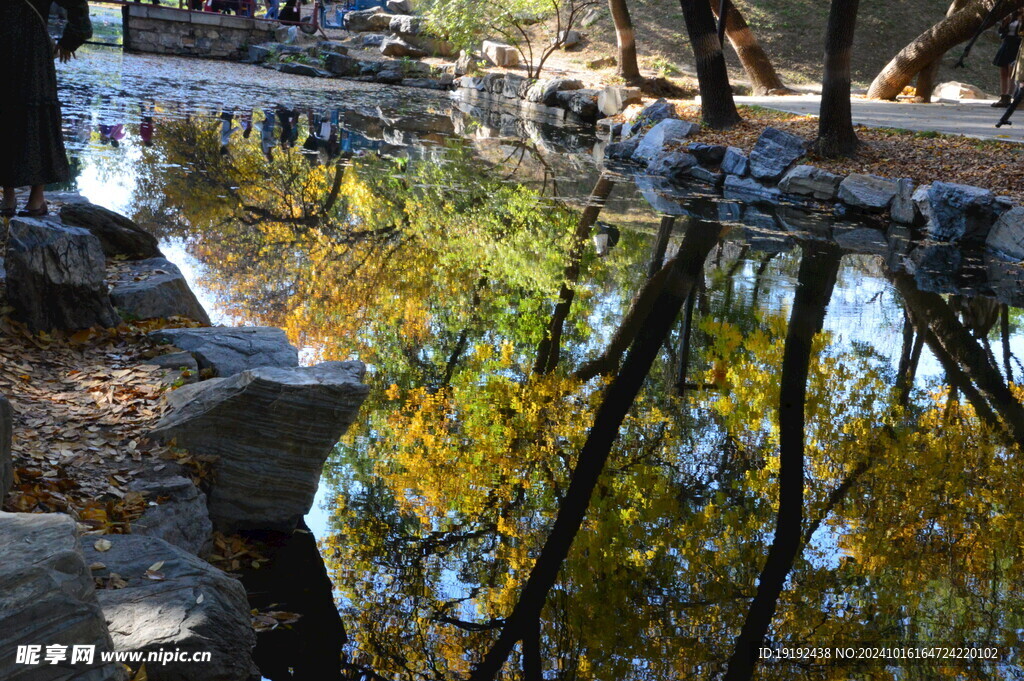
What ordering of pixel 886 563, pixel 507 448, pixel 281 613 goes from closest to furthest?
pixel 281 613 → pixel 886 563 → pixel 507 448

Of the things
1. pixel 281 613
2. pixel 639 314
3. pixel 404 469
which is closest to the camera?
pixel 281 613

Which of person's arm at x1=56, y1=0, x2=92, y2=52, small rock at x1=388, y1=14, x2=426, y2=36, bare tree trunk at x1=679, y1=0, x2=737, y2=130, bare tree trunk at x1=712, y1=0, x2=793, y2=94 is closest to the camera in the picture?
person's arm at x1=56, y1=0, x2=92, y2=52

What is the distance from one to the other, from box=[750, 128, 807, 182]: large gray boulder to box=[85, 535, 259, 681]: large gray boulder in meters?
12.3

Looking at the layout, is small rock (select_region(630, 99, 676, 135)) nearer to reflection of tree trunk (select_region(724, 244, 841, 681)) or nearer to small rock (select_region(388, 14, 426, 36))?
reflection of tree trunk (select_region(724, 244, 841, 681))

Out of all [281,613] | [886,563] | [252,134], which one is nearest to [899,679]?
[886,563]

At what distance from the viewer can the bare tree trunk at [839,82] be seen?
13461 millimetres

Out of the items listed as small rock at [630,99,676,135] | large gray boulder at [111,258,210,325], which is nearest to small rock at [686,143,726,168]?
small rock at [630,99,676,135]

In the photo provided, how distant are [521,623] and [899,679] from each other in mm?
1358

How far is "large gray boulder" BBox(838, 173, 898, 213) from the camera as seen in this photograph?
40.5ft

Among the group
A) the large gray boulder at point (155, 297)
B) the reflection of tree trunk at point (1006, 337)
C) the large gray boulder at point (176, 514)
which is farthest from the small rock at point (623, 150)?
the large gray boulder at point (176, 514)

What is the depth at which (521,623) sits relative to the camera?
140 inches

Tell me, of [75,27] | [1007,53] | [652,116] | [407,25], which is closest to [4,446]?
[75,27]

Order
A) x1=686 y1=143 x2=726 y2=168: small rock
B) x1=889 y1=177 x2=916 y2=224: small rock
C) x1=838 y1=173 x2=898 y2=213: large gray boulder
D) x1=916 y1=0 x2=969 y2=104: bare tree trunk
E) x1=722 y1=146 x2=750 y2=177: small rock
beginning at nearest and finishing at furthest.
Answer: x1=889 y1=177 x2=916 y2=224: small rock
x1=838 y1=173 x2=898 y2=213: large gray boulder
x1=722 y1=146 x2=750 y2=177: small rock
x1=686 y1=143 x2=726 y2=168: small rock
x1=916 y1=0 x2=969 y2=104: bare tree trunk

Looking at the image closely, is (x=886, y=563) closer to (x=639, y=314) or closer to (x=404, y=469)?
(x=404, y=469)
